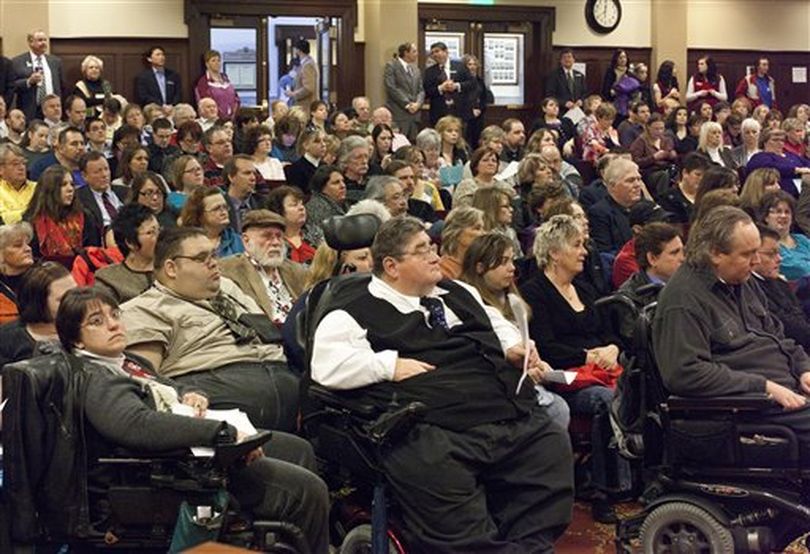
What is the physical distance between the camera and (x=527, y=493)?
4.09 m

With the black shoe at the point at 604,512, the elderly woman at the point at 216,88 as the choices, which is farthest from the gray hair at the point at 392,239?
the elderly woman at the point at 216,88

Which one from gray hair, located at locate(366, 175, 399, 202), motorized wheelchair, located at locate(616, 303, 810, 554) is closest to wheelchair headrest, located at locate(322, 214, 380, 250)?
motorized wheelchair, located at locate(616, 303, 810, 554)

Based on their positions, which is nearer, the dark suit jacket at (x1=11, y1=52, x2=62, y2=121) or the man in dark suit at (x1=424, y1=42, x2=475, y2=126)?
the dark suit jacket at (x1=11, y1=52, x2=62, y2=121)

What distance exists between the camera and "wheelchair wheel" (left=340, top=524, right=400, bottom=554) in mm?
4121

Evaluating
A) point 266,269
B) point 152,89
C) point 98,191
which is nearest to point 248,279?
point 266,269

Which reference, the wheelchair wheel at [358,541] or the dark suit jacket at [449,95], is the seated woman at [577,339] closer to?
the wheelchair wheel at [358,541]

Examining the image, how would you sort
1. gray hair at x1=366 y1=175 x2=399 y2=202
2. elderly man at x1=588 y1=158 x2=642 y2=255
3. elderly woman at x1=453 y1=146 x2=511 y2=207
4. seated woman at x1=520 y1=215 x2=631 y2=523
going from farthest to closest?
elderly woman at x1=453 y1=146 x2=511 y2=207
elderly man at x1=588 y1=158 x2=642 y2=255
gray hair at x1=366 y1=175 x2=399 y2=202
seated woman at x1=520 y1=215 x2=631 y2=523

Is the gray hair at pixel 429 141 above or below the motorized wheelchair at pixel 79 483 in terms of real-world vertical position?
above

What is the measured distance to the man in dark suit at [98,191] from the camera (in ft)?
24.9

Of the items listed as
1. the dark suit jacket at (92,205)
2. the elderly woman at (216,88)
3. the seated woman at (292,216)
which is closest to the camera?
the seated woman at (292,216)

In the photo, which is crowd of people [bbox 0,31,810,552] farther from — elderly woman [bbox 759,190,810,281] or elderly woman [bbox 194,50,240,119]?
elderly woman [bbox 194,50,240,119]

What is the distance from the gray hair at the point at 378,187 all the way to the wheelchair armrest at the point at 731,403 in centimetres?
295

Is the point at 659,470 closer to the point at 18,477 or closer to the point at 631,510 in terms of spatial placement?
the point at 631,510

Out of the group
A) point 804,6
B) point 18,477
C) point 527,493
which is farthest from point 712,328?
point 804,6
